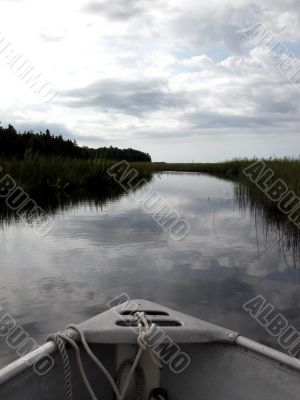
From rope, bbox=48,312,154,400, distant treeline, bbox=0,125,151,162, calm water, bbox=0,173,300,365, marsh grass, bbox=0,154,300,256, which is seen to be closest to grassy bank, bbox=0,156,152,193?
marsh grass, bbox=0,154,300,256

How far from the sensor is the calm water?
4.43 meters

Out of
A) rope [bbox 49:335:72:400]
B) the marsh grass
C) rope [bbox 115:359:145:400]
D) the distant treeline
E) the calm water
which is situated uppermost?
the distant treeline

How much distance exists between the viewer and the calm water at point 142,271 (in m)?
4.43

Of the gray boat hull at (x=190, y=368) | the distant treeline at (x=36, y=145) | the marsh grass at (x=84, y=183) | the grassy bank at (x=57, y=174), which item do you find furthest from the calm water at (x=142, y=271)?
the distant treeline at (x=36, y=145)

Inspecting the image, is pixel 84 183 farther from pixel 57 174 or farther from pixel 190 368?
pixel 190 368

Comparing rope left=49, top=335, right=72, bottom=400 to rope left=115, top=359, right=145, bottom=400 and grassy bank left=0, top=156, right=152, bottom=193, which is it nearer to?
rope left=115, top=359, right=145, bottom=400

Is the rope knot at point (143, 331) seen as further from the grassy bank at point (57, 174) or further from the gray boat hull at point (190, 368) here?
the grassy bank at point (57, 174)

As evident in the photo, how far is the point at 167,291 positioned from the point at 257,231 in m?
4.06

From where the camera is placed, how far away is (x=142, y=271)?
5.85 m

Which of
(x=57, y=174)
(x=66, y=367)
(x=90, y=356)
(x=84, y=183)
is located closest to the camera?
(x=66, y=367)

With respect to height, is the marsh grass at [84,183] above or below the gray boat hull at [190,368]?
above

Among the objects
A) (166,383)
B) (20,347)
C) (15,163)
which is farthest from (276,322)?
(15,163)

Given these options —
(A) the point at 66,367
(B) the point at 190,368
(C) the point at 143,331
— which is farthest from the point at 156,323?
(A) the point at 66,367

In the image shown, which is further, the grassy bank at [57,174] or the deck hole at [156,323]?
the grassy bank at [57,174]
